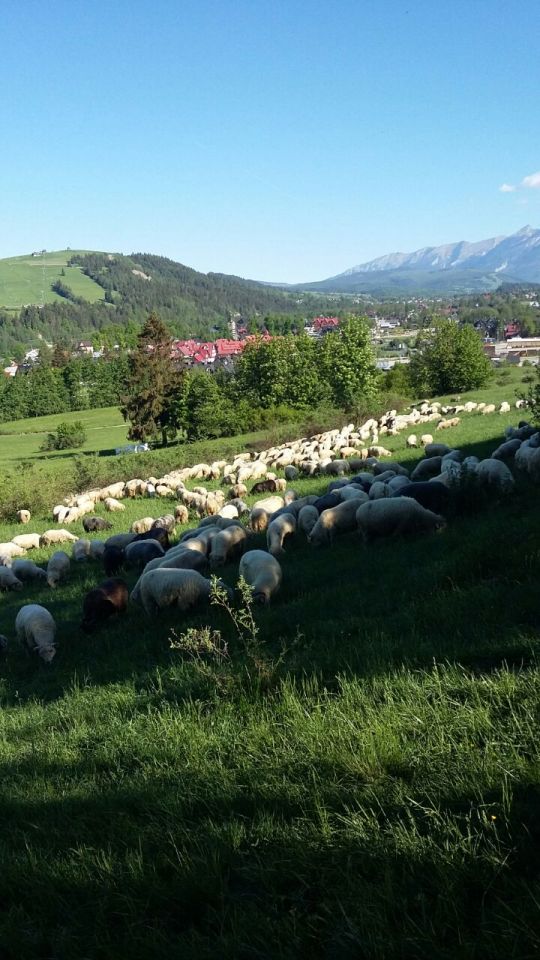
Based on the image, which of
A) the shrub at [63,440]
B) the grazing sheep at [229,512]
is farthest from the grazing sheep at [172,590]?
the shrub at [63,440]

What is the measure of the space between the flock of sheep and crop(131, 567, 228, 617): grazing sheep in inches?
0.6

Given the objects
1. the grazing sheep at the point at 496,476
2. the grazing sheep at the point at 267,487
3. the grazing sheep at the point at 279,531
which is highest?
the grazing sheep at the point at 496,476

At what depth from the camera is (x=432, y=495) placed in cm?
1246

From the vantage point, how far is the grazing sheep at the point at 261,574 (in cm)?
954

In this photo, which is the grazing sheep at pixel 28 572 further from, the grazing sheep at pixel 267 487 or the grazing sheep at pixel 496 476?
the grazing sheep at pixel 496 476

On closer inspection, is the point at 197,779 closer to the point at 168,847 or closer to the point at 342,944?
the point at 168,847

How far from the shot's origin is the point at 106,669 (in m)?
8.45

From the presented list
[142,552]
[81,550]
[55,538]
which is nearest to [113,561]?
[142,552]

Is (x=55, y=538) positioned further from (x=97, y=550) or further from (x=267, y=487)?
(x=267, y=487)

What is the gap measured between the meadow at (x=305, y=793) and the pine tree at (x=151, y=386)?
52.2m

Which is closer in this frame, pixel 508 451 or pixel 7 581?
pixel 7 581

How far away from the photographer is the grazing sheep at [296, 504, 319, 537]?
549 inches

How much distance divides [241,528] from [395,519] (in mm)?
3736

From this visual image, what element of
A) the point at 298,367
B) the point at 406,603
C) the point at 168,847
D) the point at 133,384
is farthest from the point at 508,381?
the point at 168,847
